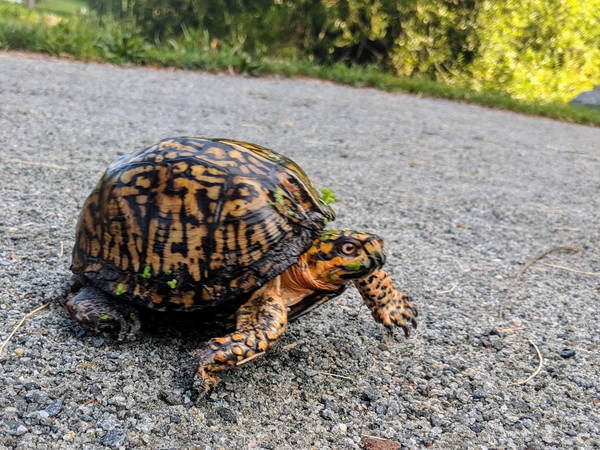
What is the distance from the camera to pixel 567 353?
2.57 meters

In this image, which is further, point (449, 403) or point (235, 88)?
point (235, 88)

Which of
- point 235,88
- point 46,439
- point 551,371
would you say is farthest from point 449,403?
point 235,88

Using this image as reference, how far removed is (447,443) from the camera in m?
1.96

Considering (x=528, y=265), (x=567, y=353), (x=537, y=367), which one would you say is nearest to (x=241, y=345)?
(x=537, y=367)

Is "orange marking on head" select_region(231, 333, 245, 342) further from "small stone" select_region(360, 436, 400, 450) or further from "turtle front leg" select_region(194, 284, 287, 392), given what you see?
"small stone" select_region(360, 436, 400, 450)

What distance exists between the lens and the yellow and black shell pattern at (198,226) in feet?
7.07

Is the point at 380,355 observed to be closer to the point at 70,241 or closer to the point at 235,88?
the point at 70,241

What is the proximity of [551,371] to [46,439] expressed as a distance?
1813 millimetres

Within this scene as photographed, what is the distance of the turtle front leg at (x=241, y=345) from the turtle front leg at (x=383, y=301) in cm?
46

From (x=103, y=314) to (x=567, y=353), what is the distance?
1.83 m

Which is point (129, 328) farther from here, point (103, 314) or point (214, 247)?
point (214, 247)

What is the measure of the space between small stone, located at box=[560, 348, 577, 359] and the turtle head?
972mm

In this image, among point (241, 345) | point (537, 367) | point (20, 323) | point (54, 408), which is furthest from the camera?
point (537, 367)

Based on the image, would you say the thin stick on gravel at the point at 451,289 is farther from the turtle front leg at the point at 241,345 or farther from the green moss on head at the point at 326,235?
the turtle front leg at the point at 241,345
